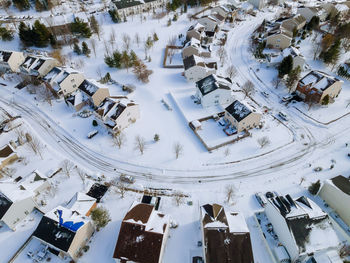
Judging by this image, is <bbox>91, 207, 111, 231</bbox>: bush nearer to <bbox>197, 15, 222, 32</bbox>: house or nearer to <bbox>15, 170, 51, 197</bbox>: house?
<bbox>15, 170, 51, 197</bbox>: house

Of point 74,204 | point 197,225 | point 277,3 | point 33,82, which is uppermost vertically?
point 277,3

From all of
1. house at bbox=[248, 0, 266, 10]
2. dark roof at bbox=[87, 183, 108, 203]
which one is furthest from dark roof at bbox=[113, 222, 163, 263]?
house at bbox=[248, 0, 266, 10]

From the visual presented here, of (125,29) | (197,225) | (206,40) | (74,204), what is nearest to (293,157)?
(197,225)

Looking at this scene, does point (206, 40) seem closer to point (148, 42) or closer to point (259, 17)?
point (148, 42)

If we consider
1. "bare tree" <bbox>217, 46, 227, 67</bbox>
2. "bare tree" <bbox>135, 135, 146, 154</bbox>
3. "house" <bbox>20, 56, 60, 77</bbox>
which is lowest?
"bare tree" <bbox>135, 135, 146, 154</bbox>

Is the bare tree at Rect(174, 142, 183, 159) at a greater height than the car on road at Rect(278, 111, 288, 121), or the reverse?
the car on road at Rect(278, 111, 288, 121)

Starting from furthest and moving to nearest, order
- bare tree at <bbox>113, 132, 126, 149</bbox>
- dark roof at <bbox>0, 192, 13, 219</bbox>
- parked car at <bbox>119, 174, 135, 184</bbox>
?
1. bare tree at <bbox>113, 132, 126, 149</bbox>
2. parked car at <bbox>119, 174, 135, 184</bbox>
3. dark roof at <bbox>0, 192, 13, 219</bbox>
